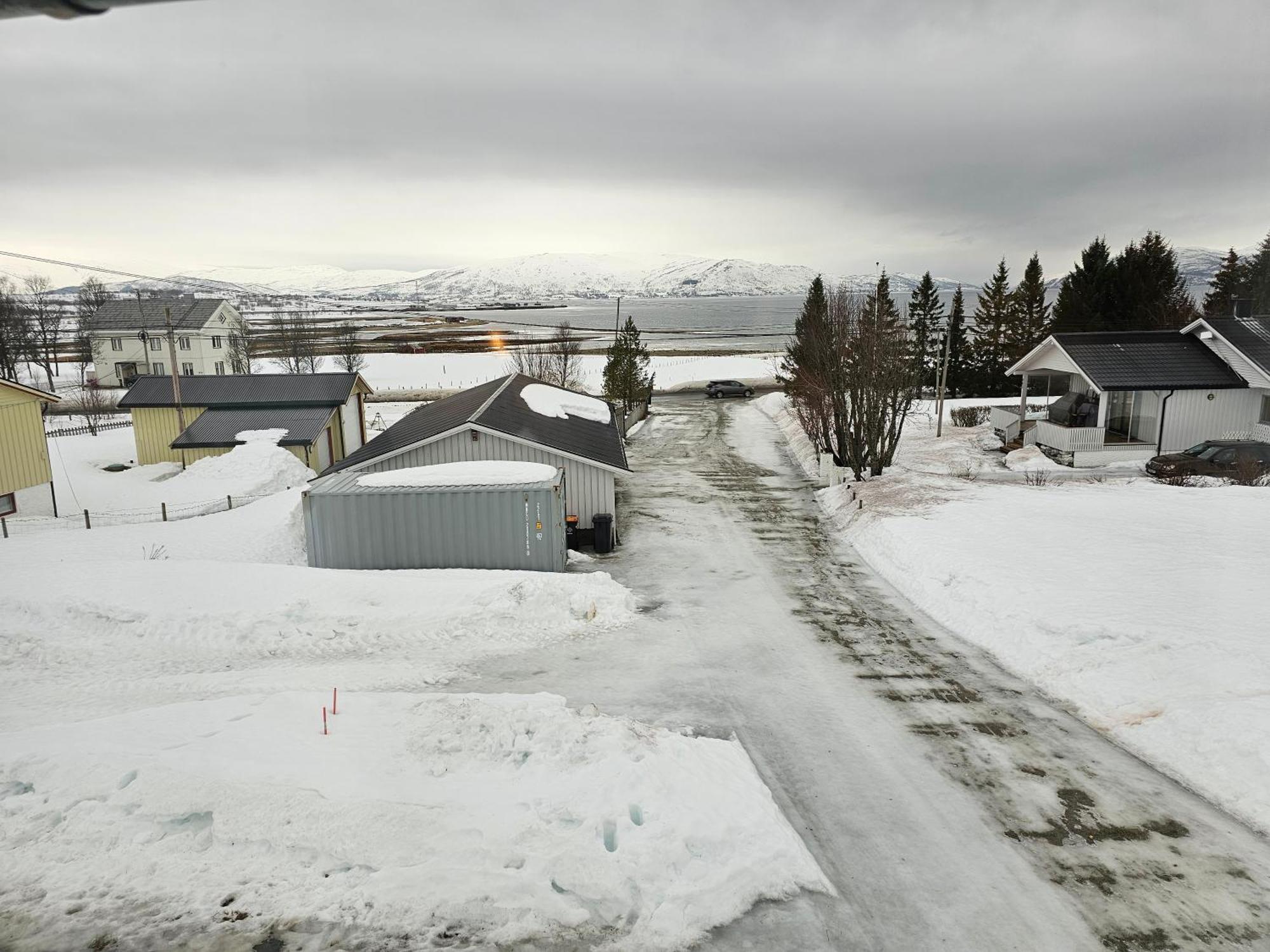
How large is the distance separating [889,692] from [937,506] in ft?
33.6

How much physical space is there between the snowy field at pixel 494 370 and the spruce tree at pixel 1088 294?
21773 mm

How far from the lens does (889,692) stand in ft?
35.6

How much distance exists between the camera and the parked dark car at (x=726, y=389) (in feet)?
178

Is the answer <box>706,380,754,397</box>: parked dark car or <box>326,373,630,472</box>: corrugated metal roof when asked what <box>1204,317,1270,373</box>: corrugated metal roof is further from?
<box>706,380,754,397</box>: parked dark car

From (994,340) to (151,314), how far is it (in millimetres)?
67932

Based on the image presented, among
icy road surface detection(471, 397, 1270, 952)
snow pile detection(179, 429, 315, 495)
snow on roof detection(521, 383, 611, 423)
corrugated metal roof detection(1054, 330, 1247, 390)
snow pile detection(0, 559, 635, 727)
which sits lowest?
icy road surface detection(471, 397, 1270, 952)

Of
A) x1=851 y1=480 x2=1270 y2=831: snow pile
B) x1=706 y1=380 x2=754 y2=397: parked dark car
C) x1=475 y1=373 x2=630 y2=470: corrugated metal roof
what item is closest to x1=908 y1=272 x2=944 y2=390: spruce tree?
x1=706 y1=380 x2=754 y2=397: parked dark car

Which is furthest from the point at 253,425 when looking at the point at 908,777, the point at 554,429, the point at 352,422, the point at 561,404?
the point at 908,777

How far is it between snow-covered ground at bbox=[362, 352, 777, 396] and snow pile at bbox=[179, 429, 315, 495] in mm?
24144

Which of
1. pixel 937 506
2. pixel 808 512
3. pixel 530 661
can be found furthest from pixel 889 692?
pixel 808 512

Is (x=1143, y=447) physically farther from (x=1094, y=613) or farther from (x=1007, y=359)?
(x=1007, y=359)

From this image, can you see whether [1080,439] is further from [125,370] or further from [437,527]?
[125,370]

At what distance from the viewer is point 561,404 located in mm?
27438

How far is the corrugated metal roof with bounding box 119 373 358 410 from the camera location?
1211 inches
